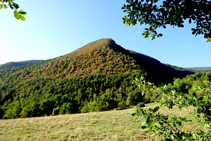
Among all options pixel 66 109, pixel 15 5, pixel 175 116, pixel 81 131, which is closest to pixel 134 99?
pixel 66 109

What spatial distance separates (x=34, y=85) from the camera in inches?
2470

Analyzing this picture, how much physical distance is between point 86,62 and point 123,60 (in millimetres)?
21329

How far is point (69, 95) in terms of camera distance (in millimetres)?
50656

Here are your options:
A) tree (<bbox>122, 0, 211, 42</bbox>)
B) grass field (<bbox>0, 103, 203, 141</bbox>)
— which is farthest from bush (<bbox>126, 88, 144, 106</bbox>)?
tree (<bbox>122, 0, 211, 42</bbox>)

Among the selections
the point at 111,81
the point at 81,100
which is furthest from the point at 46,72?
the point at 111,81

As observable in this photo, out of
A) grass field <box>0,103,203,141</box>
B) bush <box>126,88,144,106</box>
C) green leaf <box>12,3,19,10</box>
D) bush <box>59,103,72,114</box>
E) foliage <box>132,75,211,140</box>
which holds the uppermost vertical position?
green leaf <box>12,3,19,10</box>

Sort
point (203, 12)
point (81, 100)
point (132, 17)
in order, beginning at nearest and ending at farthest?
point (203, 12), point (132, 17), point (81, 100)

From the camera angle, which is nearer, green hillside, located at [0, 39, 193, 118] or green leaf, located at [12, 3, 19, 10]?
green leaf, located at [12, 3, 19, 10]

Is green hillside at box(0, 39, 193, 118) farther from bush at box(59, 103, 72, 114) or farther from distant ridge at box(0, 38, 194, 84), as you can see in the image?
bush at box(59, 103, 72, 114)

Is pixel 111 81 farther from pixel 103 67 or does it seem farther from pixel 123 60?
pixel 123 60

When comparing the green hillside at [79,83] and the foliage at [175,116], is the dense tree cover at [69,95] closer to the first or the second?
the green hillside at [79,83]

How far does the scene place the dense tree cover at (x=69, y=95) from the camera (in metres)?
33.8

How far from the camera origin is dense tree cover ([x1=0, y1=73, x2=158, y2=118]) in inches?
1330

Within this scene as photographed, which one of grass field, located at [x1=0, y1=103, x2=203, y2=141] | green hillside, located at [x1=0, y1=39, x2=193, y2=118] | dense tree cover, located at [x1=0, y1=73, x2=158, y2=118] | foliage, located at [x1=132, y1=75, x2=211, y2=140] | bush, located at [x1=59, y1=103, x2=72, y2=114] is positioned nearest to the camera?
foliage, located at [x1=132, y1=75, x2=211, y2=140]
